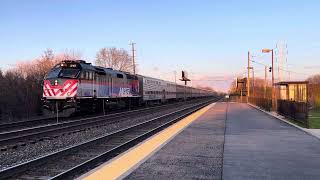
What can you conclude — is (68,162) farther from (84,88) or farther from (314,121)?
(314,121)

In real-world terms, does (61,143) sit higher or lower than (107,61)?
lower

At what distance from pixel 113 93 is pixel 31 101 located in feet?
22.4

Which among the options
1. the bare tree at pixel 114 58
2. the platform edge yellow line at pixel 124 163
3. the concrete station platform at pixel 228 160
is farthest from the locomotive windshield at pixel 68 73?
the bare tree at pixel 114 58

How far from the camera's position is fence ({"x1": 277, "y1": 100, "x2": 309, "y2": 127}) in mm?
20148

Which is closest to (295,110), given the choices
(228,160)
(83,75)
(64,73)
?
(83,75)

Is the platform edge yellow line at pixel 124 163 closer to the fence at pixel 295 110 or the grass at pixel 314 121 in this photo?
the fence at pixel 295 110

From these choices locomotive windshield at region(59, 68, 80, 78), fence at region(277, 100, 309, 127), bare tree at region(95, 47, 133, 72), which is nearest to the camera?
fence at region(277, 100, 309, 127)

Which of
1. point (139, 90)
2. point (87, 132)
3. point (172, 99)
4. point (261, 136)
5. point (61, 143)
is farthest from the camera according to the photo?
point (172, 99)

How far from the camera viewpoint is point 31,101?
32.2m

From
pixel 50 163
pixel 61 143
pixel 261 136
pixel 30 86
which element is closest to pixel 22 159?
pixel 50 163

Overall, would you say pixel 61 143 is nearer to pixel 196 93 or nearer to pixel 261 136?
pixel 261 136

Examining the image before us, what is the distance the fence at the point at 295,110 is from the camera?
20148 millimetres

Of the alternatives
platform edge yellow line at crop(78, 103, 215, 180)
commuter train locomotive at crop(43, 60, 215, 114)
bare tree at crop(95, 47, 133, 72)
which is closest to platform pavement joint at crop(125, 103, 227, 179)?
platform edge yellow line at crop(78, 103, 215, 180)

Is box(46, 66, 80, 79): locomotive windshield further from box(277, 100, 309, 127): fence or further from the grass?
the grass
